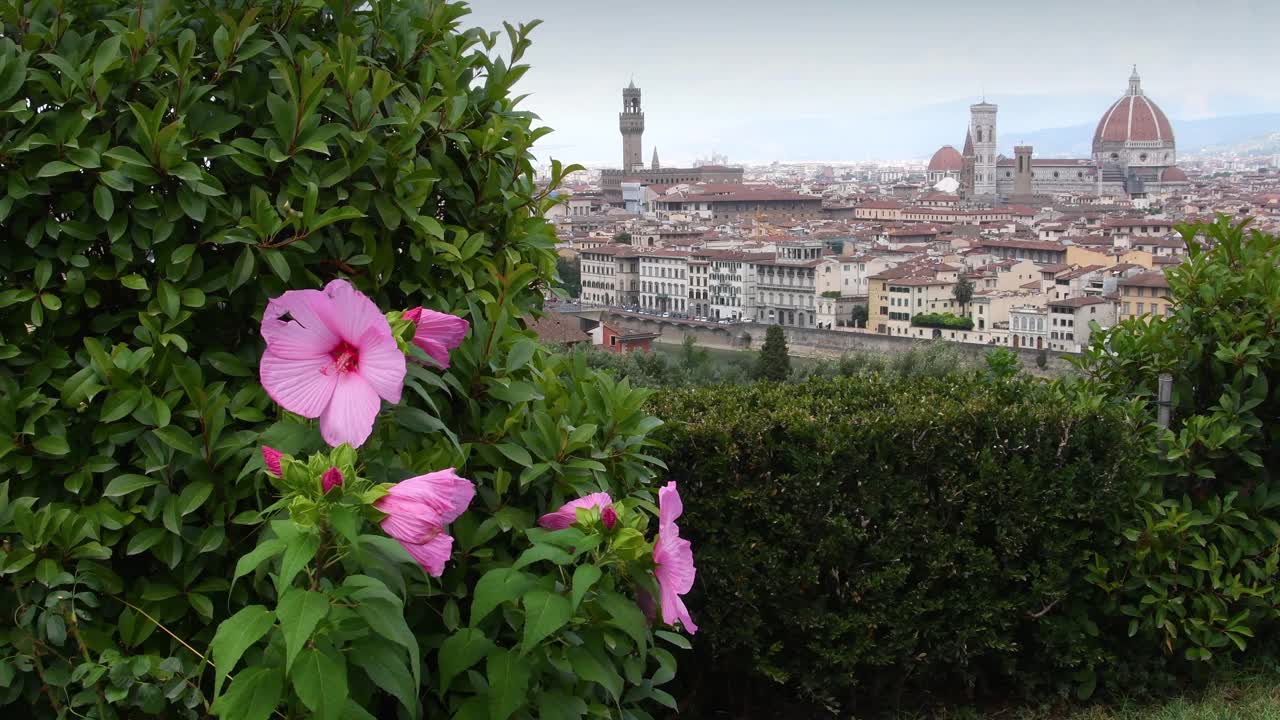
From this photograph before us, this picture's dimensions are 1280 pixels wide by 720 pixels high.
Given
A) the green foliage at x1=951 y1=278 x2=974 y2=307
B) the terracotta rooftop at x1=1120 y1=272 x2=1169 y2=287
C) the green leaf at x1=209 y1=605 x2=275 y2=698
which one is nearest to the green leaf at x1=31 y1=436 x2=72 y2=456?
the green leaf at x1=209 y1=605 x2=275 y2=698

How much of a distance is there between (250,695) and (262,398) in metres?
0.35

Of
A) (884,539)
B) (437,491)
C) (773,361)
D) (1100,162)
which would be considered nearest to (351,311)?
(437,491)

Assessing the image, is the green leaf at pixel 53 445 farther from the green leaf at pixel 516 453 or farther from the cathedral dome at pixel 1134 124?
the cathedral dome at pixel 1134 124

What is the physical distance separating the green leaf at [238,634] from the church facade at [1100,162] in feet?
354

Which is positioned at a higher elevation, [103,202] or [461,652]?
[103,202]

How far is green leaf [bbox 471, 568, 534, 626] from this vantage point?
118cm

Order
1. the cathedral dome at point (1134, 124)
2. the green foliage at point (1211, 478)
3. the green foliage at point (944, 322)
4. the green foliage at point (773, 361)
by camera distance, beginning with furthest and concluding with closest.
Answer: the cathedral dome at point (1134, 124) → the green foliage at point (944, 322) → the green foliage at point (773, 361) → the green foliage at point (1211, 478)

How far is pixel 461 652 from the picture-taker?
1.22 meters

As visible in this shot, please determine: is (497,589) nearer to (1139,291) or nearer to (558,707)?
(558,707)

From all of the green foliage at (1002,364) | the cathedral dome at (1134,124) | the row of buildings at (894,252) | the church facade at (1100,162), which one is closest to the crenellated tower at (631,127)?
the row of buildings at (894,252)

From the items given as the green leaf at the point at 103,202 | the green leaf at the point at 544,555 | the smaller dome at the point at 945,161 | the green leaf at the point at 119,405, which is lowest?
the green leaf at the point at 544,555

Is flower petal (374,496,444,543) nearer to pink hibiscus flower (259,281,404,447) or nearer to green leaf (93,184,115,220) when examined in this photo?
pink hibiscus flower (259,281,404,447)

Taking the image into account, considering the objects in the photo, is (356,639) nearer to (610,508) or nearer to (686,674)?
(610,508)

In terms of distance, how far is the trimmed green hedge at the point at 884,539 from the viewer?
8.61ft
